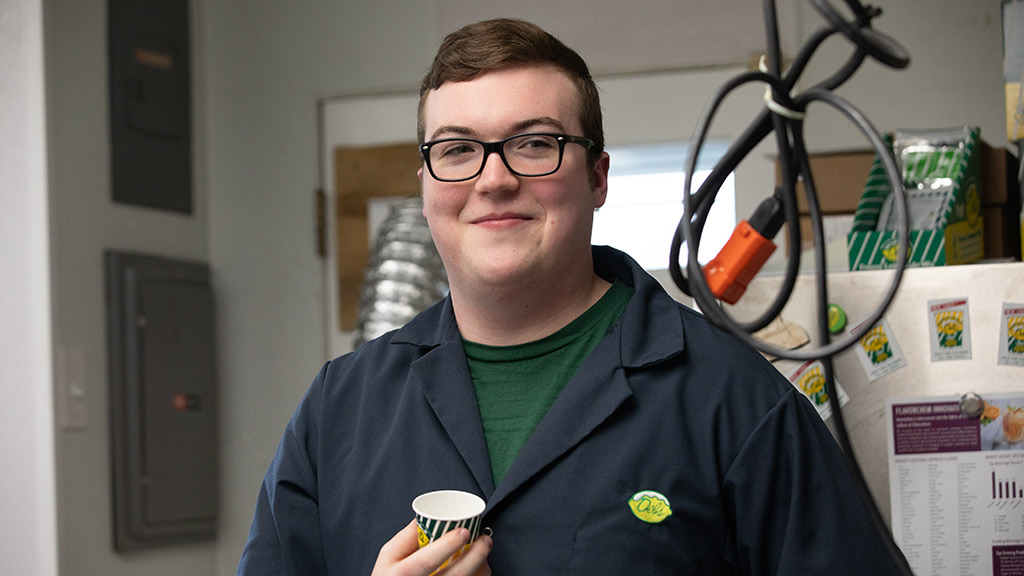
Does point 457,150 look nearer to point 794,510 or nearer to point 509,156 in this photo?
point 509,156

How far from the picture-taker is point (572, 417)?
1.20m

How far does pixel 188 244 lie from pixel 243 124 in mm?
442

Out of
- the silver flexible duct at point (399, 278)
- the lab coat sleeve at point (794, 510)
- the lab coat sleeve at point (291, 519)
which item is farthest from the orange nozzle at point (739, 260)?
the silver flexible duct at point (399, 278)

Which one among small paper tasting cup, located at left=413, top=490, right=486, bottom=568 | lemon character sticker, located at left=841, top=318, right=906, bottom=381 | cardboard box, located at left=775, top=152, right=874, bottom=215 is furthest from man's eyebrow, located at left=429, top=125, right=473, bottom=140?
cardboard box, located at left=775, top=152, right=874, bottom=215

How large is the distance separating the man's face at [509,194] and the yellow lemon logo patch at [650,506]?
0.98 ft

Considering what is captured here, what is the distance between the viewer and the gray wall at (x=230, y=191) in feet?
8.24

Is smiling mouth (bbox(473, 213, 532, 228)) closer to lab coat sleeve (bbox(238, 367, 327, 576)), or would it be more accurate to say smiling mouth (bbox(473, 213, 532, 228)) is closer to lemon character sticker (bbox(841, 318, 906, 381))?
lab coat sleeve (bbox(238, 367, 327, 576))

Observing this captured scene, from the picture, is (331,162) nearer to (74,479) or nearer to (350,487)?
(74,479)

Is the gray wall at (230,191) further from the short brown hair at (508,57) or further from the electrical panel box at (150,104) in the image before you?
the short brown hair at (508,57)

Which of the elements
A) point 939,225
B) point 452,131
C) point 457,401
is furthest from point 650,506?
point 939,225

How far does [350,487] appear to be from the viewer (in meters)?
1.27

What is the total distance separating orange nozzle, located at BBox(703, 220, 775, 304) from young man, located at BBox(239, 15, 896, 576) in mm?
326

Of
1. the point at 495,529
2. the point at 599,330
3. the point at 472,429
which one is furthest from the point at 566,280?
the point at 495,529

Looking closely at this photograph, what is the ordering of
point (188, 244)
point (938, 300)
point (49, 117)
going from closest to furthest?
point (938, 300) < point (49, 117) < point (188, 244)
